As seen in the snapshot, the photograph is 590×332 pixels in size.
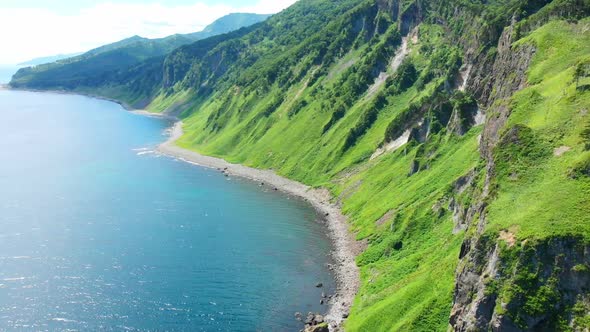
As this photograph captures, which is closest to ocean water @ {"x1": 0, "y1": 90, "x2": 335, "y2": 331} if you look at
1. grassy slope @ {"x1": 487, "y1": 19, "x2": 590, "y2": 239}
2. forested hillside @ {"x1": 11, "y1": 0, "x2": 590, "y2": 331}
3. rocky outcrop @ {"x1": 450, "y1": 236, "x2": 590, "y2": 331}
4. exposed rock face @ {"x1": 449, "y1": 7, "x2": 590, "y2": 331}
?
forested hillside @ {"x1": 11, "y1": 0, "x2": 590, "y2": 331}

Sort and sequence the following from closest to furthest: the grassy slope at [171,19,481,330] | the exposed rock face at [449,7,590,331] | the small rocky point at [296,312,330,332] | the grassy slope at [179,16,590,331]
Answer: the exposed rock face at [449,7,590,331], the grassy slope at [179,16,590,331], the grassy slope at [171,19,481,330], the small rocky point at [296,312,330,332]

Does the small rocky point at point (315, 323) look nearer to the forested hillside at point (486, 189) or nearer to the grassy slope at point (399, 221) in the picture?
the forested hillside at point (486, 189)

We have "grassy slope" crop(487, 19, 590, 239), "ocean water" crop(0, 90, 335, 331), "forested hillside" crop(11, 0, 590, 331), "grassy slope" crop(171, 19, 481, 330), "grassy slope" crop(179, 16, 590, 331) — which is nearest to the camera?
"forested hillside" crop(11, 0, 590, 331)

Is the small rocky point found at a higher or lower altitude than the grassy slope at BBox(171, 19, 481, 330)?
lower

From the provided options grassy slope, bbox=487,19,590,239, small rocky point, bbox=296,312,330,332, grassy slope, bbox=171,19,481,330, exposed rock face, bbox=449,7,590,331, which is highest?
grassy slope, bbox=487,19,590,239

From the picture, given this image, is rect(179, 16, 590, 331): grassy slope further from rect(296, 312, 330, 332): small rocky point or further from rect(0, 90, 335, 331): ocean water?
rect(0, 90, 335, 331): ocean water

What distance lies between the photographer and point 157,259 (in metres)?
119

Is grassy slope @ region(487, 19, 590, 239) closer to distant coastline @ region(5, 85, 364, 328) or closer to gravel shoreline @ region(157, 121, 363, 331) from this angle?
gravel shoreline @ region(157, 121, 363, 331)

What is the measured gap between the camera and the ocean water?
9369 cm

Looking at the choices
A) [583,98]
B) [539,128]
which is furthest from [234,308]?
[583,98]

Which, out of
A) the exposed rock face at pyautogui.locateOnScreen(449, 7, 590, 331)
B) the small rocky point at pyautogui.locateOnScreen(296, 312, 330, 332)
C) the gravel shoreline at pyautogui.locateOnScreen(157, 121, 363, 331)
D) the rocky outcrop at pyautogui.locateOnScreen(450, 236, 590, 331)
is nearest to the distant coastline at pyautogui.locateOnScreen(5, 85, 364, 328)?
the gravel shoreline at pyautogui.locateOnScreen(157, 121, 363, 331)

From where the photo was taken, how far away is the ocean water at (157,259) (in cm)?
9369

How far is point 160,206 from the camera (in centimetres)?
16112

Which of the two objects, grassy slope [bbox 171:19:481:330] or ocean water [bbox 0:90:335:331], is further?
ocean water [bbox 0:90:335:331]
